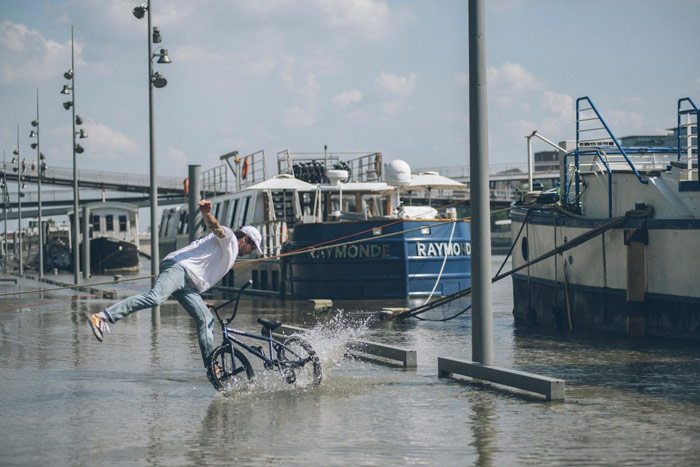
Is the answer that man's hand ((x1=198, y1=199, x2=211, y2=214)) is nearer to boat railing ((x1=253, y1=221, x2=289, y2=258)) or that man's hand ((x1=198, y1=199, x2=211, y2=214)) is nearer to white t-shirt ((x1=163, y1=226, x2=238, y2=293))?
white t-shirt ((x1=163, y1=226, x2=238, y2=293))

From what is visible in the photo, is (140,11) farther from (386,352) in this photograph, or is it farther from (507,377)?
(507,377)

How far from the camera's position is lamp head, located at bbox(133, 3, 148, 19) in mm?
26688

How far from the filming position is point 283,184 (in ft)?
104

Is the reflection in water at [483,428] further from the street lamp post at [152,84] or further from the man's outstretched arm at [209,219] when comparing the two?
the street lamp post at [152,84]

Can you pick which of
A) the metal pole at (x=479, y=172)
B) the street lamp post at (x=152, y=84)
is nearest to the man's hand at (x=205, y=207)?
the metal pole at (x=479, y=172)

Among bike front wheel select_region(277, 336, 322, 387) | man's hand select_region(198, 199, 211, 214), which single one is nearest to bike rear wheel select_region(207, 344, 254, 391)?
bike front wheel select_region(277, 336, 322, 387)

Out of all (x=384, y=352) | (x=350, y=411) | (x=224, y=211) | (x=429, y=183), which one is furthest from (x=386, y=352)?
(x=224, y=211)

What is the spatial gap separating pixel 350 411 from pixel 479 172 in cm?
287

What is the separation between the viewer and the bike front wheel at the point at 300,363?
1069 cm

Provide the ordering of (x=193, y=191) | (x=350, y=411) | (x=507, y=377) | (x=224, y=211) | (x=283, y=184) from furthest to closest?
(x=224, y=211), (x=283, y=184), (x=193, y=191), (x=507, y=377), (x=350, y=411)

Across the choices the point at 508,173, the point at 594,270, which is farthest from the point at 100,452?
the point at 508,173

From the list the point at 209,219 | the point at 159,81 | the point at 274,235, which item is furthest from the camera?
the point at 274,235

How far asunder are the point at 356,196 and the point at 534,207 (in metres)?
13.4

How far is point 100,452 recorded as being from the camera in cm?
761
